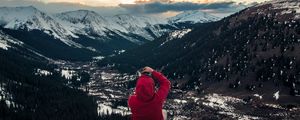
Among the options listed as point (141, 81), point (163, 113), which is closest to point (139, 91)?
point (141, 81)

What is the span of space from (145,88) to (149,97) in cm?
59

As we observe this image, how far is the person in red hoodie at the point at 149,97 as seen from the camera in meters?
19.2

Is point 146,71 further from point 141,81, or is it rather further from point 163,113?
point 163,113

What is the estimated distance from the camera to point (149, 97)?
63.8ft

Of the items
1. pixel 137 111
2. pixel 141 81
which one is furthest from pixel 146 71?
pixel 137 111

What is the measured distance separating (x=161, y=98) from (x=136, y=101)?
1090 mm

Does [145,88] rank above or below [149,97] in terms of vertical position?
above

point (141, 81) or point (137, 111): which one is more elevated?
point (141, 81)

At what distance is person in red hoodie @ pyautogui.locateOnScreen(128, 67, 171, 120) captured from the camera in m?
19.2

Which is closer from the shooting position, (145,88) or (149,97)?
(145,88)

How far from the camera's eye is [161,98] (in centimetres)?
1969

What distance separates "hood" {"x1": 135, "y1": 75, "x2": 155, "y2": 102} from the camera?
19.1 meters

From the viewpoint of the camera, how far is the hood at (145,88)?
19.1m

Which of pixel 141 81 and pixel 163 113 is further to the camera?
pixel 163 113
